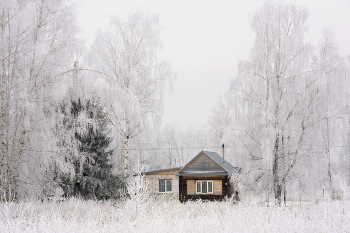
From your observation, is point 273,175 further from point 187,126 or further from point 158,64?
point 187,126

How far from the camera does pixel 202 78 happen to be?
44750 mm

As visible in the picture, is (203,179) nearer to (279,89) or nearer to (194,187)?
(194,187)

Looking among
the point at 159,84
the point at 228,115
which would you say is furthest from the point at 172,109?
the point at 159,84

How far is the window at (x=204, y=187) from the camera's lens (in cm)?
1966

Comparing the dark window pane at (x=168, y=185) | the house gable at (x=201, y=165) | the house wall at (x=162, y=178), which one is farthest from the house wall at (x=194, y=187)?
the dark window pane at (x=168, y=185)

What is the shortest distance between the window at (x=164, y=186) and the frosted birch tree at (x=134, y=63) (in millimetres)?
6332

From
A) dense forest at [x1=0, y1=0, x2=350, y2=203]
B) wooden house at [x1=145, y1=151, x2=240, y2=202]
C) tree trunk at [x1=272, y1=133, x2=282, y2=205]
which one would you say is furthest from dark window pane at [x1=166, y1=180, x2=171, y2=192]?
tree trunk at [x1=272, y1=133, x2=282, y2=205]

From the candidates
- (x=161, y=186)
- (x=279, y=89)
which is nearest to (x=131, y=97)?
(x=279, y=89)

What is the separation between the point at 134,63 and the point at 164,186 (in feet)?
31.5

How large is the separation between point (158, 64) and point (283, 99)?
6.63m

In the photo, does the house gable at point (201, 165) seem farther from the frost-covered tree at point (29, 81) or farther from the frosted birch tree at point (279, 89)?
the frost-covered tree at point (29, 81)

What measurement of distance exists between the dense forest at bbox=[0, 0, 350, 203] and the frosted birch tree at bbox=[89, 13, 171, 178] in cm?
5

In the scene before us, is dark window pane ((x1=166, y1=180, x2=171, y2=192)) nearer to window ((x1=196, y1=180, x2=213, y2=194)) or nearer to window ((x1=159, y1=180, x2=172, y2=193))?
window ((x1=159, y1=180, x2=172, y2=193))

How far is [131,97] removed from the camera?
10961 mm
